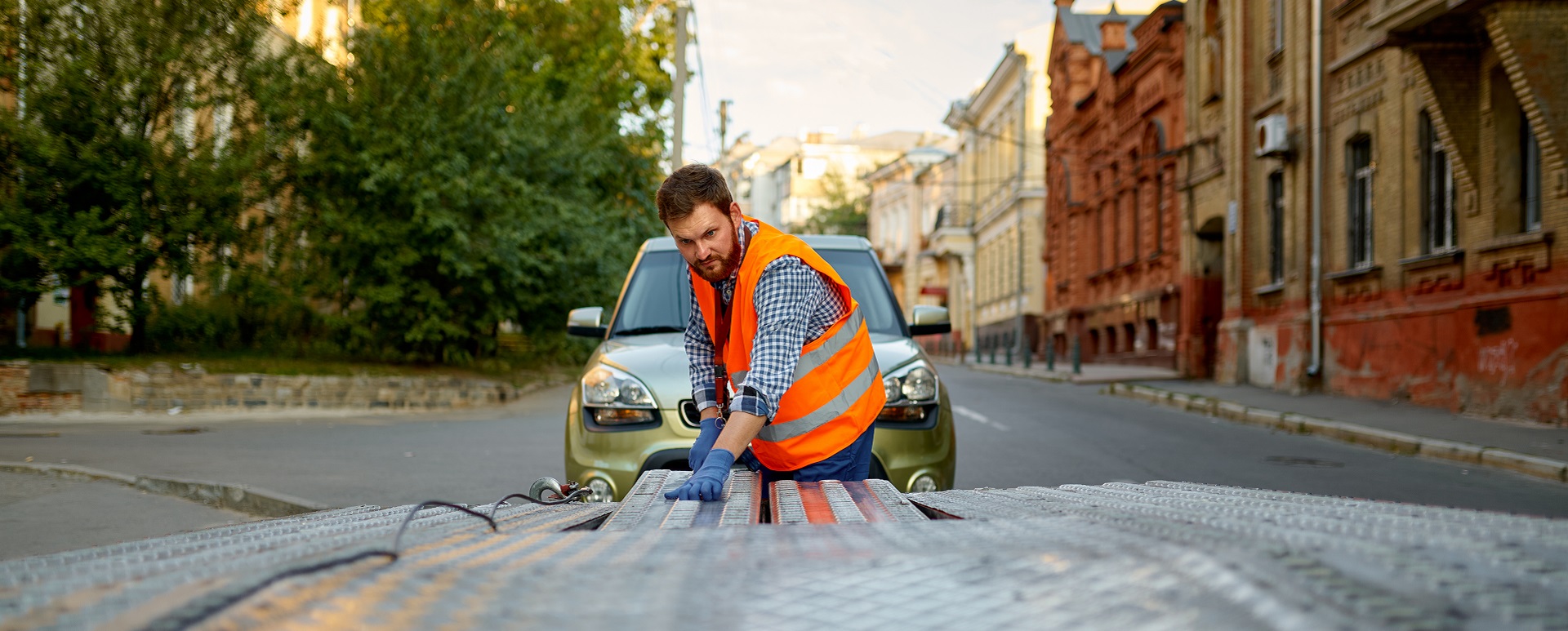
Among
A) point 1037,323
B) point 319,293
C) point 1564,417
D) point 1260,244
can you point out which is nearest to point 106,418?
point 319,293

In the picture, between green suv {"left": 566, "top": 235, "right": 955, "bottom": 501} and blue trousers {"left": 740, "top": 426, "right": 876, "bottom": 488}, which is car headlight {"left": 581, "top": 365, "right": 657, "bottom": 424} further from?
blue trousers {"left": 740, "top": 426, "right": 876, "bottom": 488}

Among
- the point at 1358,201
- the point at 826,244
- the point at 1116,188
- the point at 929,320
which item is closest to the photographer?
the point at 929,320

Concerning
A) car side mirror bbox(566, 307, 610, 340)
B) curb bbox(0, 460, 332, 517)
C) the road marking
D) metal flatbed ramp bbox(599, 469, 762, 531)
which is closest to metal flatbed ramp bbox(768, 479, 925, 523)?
metal flatbed ramp bbox(599, 469, 762, 531)

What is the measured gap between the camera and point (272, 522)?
269cm

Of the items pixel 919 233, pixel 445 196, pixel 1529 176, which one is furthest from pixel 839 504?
Answer: pixel 919 233

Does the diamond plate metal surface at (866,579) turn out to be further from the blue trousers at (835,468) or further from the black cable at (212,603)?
the blue trousers at (835,468)

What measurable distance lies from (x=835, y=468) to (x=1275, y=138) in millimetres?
19019

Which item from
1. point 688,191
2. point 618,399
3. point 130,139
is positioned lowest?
point 618,399

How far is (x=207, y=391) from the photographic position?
15.8 m

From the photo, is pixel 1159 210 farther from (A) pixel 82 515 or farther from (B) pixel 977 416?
(A) pixel 82 515

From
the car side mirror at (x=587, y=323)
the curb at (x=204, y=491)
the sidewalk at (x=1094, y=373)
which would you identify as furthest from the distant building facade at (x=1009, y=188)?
the car side mirror at (x=587, y=323)

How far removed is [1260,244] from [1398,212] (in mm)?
5491

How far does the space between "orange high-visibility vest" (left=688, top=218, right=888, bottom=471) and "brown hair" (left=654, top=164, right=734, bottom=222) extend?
206mm

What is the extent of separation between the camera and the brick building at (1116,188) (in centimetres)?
2919
